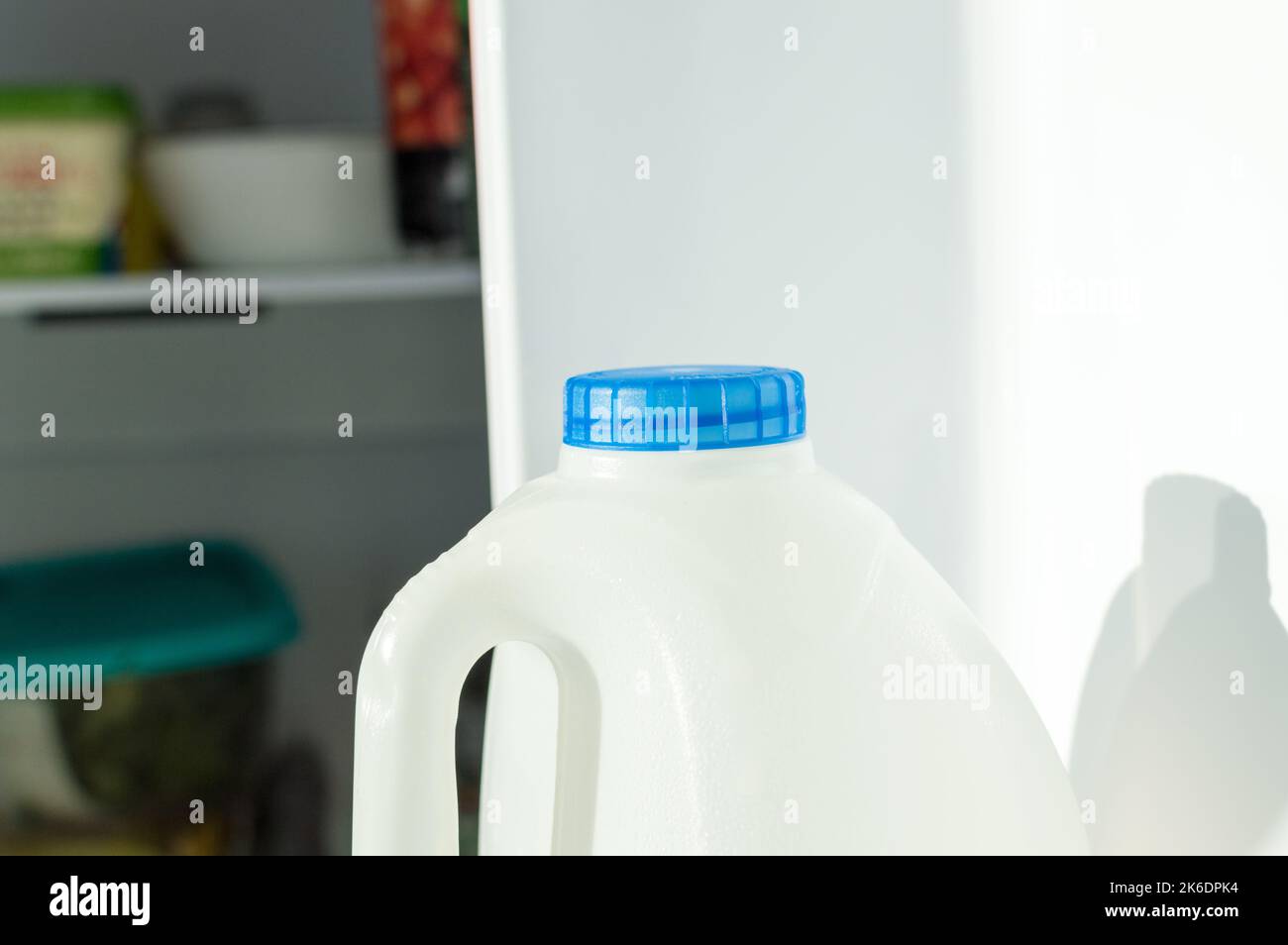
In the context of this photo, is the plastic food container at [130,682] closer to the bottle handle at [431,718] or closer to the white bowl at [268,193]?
the white bowl at [268,193]

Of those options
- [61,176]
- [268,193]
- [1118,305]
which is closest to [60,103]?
[61,176]

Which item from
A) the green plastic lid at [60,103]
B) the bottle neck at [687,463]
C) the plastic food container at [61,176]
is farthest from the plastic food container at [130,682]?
the bottle neck at [687,463]

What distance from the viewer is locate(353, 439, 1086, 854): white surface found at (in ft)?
0.77

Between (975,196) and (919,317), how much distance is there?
0.14 feet

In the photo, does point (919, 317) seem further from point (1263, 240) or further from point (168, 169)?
point (168, 169)

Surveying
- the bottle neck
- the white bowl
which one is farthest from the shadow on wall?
the white bowl

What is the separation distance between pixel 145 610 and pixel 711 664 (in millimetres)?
883

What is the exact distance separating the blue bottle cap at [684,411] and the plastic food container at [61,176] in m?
0.78

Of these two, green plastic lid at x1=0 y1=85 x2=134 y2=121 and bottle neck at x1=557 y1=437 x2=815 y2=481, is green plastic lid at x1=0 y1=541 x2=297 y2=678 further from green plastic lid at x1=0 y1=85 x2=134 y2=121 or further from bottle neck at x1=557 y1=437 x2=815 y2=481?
bottle neck at x1=557 y1=437 x2=815 y2=481

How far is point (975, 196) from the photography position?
359 mm

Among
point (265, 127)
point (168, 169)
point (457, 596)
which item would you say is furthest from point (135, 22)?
point (457, 596)

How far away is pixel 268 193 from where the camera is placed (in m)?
0.90

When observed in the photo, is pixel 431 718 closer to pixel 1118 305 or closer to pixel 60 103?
pixel 1118 305

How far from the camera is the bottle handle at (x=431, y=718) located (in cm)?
24
